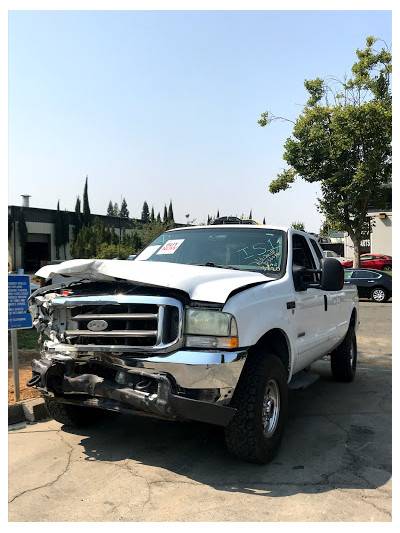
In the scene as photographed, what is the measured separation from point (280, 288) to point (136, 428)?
1923mm

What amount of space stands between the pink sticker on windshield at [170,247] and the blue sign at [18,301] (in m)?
1.48

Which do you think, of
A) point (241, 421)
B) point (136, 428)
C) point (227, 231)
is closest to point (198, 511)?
point (241, 421)

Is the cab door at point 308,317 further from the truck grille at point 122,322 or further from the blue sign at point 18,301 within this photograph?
the blue sign at point 18,301

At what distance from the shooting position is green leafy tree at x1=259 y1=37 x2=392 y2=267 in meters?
22.7

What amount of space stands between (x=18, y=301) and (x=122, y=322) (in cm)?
200

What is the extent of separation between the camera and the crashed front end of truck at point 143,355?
3.28 metres

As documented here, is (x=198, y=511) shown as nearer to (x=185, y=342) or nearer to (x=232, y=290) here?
(x=185, y=342)

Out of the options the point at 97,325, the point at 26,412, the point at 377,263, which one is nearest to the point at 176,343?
the point at 97,325

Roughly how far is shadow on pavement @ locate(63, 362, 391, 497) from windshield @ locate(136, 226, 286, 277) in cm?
158

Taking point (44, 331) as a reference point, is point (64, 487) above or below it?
below

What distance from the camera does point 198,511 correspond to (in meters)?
3.01

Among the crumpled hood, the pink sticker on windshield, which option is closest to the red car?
the pink sticker on windshield

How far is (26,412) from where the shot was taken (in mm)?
4840

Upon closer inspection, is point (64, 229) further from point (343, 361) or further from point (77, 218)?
point (343, 361)
